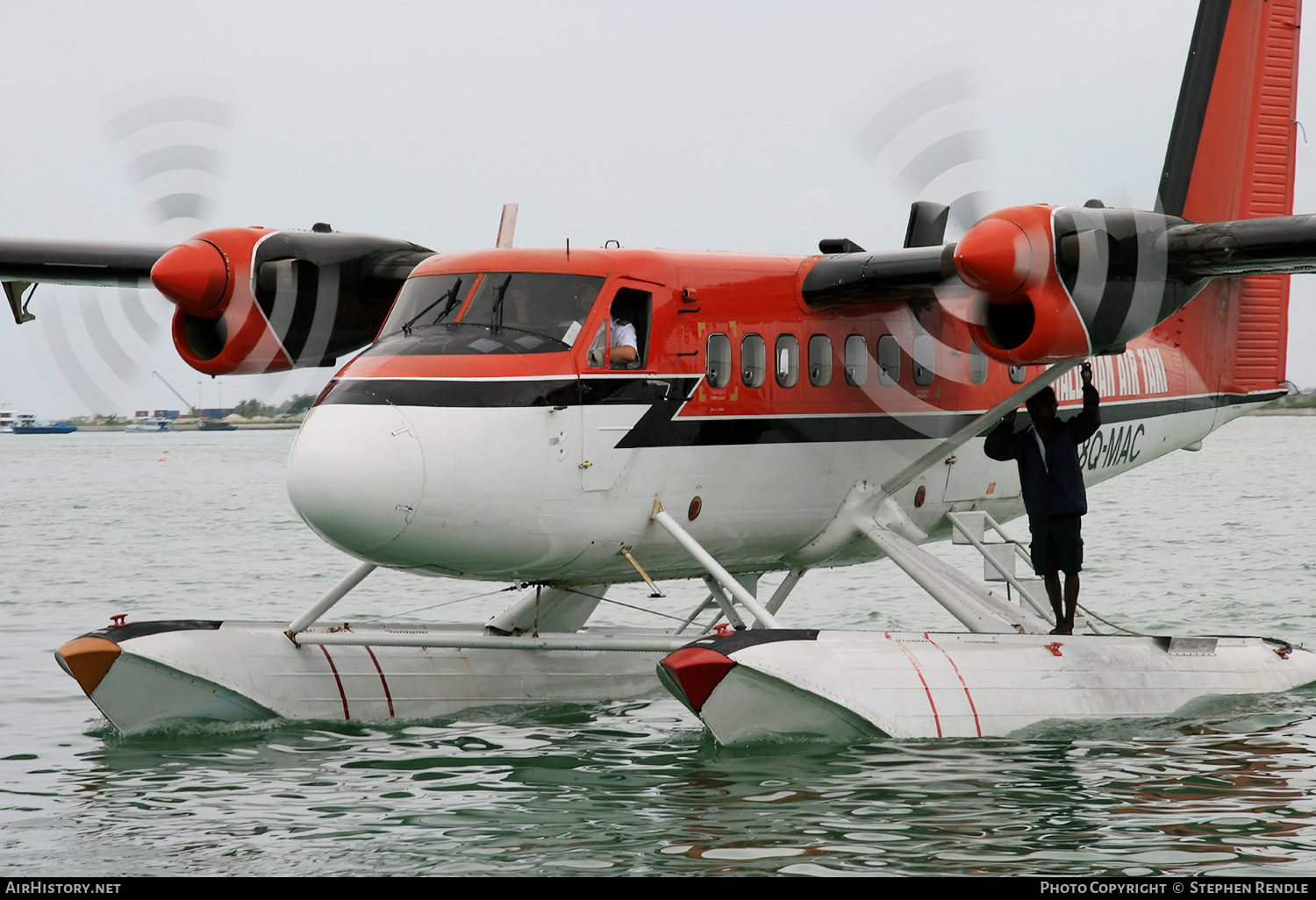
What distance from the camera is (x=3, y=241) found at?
39.6ft

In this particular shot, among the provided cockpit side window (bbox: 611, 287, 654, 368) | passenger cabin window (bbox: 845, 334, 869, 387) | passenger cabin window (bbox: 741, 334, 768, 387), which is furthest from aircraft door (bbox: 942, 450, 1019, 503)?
cockpit side window (bbox: 611, 287, 654, 368)

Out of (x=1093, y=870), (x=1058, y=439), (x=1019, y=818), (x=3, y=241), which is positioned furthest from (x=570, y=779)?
(x=3, y=241)

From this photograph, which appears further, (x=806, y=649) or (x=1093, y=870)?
(x=806, y=649)

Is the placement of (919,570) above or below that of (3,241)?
below

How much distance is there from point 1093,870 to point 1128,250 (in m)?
4.26

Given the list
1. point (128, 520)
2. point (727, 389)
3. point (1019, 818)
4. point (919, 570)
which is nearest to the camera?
point (1019, 818)

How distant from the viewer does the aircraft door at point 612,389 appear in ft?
28.4

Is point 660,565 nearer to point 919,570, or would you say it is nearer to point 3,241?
point 919,570

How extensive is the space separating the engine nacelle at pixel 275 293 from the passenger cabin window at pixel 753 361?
2.97 m

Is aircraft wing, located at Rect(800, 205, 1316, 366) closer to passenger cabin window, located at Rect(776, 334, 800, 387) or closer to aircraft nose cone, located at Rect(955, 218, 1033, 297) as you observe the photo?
aircraft nose cone, located at Rect(955, 218, 1033, 297)

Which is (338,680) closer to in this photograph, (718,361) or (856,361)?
(718,361)

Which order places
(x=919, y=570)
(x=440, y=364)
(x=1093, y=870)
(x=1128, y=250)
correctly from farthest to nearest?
1. (x=919, y=570)
2. (x=1128, y=250)
3. (x=440, y=364)
4. (x=1093, y=870)

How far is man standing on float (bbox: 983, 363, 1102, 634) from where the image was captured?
33.7ft

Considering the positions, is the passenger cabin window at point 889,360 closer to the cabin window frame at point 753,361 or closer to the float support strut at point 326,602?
the cabin window frame at point 753,361
